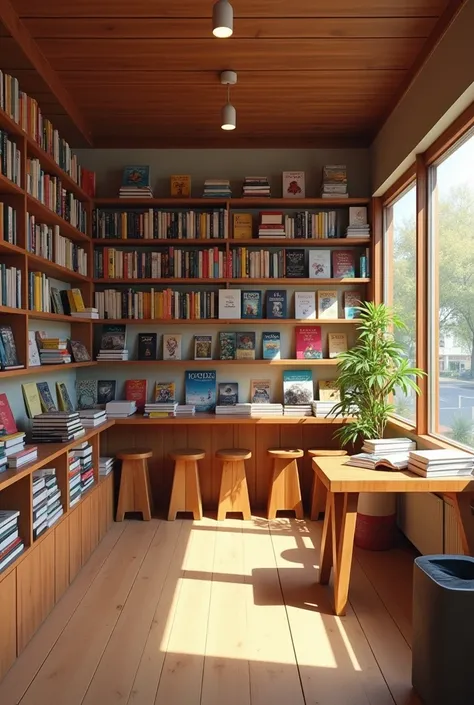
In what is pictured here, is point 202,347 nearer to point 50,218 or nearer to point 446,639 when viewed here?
point 50,218

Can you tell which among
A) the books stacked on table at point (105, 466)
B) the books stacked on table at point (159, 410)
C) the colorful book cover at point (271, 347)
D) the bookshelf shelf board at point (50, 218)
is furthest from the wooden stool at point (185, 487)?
the bookshelf shelf board at point (50, 218)

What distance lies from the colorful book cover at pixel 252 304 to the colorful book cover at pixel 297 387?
560 mm

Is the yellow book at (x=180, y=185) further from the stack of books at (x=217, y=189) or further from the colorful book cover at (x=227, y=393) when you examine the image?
the colorful book cover at (x=227, y=393)

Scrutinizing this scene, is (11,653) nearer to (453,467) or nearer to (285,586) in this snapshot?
(285,586)

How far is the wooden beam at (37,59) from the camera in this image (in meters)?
2.87

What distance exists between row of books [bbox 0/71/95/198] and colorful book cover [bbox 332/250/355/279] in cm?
209

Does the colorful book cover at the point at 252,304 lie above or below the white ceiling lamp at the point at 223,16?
below

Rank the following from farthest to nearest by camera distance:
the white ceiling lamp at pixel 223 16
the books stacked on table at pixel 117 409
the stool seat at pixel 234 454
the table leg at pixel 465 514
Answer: the books stacked on table at pixel 117 409 → the stool seat at pixel 234 454 → the table leg at pixel 465 514 → the white ceiling lamp at pixel 223 16

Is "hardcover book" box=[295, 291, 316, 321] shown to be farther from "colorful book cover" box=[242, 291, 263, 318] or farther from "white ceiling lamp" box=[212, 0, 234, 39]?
"white ceiling lamp" box=[212, 0, 234, 39]

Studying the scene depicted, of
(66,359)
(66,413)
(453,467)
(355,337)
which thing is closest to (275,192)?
(355,337)

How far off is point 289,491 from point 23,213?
9.34 feet

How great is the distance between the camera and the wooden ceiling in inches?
116

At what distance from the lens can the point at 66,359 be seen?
3.96 m

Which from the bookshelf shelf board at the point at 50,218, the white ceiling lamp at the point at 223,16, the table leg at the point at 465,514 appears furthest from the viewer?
the bookshelf shelf board at the point at 50,218
